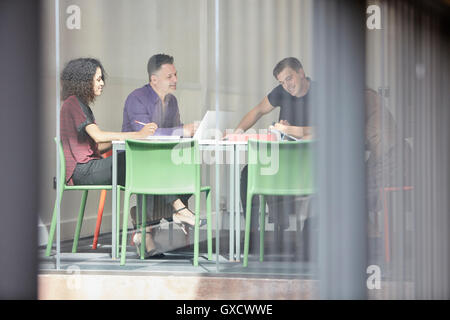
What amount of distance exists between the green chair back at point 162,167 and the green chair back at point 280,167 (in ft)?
A: 1.27

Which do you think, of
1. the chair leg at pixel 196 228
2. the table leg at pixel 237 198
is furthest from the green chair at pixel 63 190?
the table leg at pixel 237 198

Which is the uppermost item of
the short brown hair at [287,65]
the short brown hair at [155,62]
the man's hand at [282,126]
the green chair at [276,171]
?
the short brown hair at [155,62]

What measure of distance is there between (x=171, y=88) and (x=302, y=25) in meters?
0.83

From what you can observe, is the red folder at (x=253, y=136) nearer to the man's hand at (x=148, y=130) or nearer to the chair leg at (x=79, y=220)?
the man's hand at (x=148, y=130)

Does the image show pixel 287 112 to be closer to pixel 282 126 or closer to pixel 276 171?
pixel 282 126

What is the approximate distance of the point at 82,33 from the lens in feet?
11.3

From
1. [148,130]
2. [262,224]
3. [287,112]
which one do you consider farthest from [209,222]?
[287,112]

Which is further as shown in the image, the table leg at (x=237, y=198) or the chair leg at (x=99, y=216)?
the chair leg at (x=99, y=216)

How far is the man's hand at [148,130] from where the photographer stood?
3.48 m

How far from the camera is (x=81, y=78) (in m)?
3.54

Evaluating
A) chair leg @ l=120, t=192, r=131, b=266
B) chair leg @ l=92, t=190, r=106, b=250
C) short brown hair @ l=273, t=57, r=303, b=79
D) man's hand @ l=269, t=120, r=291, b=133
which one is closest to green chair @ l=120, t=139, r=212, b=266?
chair leg @ l=120, t=192, r=131, b=266

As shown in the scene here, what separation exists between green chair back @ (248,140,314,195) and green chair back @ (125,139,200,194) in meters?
0.39

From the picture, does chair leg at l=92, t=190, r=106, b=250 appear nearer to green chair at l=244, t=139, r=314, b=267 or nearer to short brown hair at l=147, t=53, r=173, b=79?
short brown hair at l=147, t=53, r=173, b=79
